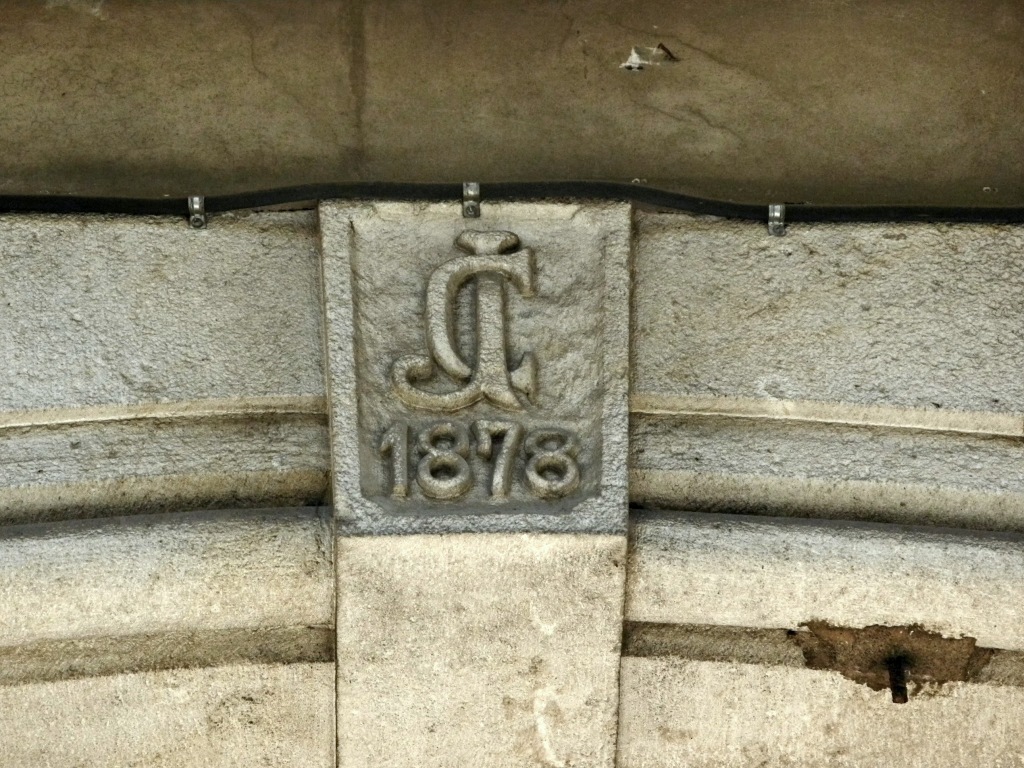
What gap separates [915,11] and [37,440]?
1.34 metres

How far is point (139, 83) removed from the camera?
6.46ft

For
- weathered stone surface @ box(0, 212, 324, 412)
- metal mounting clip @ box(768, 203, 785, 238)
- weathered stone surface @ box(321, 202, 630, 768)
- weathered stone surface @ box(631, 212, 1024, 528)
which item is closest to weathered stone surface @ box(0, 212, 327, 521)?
weathered stone surface @ box(0, 212, 324, 412)

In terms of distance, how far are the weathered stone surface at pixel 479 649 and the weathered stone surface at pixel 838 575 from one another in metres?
0.10

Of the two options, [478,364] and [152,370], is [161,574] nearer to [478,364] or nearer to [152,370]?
[152,370]

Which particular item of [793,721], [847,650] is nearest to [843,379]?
[847,650]

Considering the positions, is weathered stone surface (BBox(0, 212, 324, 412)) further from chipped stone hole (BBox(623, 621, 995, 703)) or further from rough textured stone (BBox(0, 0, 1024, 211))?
chipped stone hole (BBox(623, 621, 995, 703))

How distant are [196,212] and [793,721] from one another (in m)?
1.06

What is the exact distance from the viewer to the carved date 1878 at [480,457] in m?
1.75

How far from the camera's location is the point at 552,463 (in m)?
1.78

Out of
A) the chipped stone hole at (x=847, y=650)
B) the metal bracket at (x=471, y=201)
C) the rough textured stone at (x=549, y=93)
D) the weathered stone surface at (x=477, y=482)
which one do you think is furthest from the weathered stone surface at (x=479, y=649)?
the rough textured stone at (x=549, y=93)

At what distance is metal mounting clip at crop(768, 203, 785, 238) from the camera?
1919mm

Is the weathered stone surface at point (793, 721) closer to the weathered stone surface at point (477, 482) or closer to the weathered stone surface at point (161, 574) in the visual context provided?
the weathered stone surface at point (477, 482)

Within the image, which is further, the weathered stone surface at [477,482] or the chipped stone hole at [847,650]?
the chipped stone hole at [847,650]

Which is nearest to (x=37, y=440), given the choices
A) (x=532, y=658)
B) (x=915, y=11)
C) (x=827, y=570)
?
(x=532, y=658)
